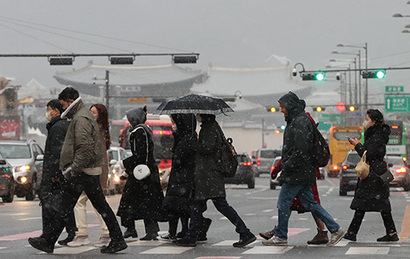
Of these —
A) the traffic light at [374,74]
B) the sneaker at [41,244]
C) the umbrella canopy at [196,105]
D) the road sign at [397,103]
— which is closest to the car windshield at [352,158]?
the traffic light at [374,74]

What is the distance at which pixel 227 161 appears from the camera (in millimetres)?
11719

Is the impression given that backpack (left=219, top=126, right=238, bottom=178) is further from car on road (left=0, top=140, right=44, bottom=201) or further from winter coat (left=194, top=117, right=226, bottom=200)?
car on road (left=0, top=140, right=44, bottom=201)

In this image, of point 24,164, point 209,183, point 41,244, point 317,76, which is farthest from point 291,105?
point 317,76

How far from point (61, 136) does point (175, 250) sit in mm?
1781

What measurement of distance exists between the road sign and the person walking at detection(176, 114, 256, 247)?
5883 cm

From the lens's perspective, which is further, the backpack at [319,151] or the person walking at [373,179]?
the person walking at [373,179]

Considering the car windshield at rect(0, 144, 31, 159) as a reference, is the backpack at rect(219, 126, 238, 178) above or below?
above

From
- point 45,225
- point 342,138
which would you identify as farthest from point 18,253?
point 342,138

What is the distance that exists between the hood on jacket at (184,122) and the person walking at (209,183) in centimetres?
50

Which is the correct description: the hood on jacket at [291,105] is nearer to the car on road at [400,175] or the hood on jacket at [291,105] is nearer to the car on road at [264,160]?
the car on road at [400,175]

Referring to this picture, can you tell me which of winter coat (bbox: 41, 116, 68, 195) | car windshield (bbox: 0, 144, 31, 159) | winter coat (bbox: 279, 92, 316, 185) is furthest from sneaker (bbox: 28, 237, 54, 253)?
car windshield (bbox: 0, 144, 31, 159)

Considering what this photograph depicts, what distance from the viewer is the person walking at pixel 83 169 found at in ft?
35.7

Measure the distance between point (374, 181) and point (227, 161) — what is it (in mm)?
1821

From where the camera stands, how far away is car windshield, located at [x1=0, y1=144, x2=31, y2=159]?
28422mm
